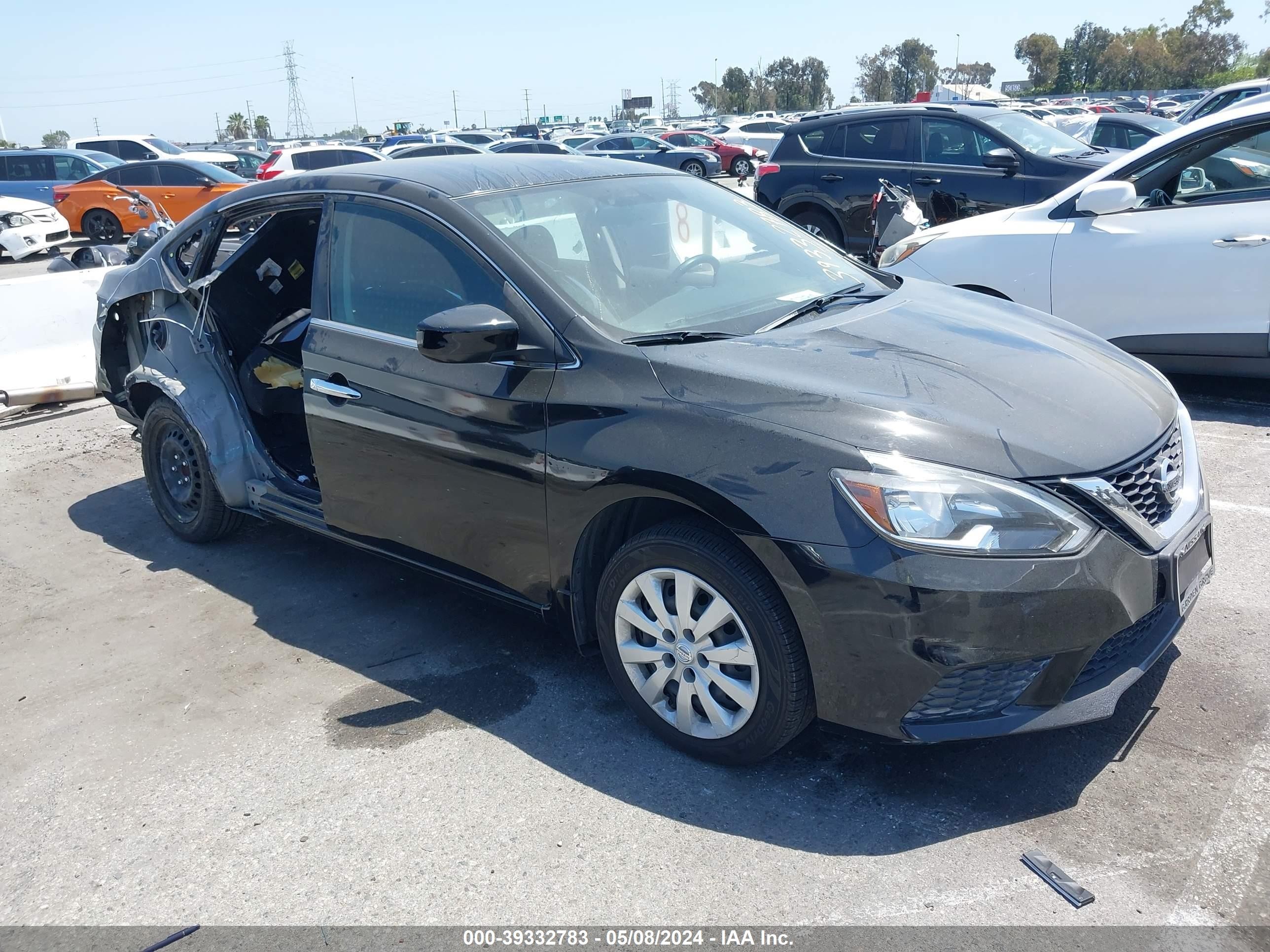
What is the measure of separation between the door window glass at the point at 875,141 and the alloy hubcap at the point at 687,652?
8199 mm

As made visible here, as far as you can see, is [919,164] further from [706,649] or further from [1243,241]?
[706,649]

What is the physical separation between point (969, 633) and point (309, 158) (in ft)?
67.9

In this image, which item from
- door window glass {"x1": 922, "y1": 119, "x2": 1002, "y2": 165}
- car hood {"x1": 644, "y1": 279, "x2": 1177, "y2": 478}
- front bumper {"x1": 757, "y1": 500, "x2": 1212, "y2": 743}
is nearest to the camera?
front bumper {"x1": 757, "y1": 500, "x2": 1212, "y2": 743}

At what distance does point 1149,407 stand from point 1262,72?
8524cm

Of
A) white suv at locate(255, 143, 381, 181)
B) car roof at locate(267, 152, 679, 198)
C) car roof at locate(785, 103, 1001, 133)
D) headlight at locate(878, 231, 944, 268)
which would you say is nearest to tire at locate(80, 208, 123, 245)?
white suv at locate(255, 143, 381, 181)

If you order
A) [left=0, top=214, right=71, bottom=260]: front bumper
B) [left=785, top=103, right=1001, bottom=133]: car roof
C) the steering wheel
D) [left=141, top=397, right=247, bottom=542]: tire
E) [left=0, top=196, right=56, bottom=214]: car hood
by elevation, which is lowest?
[left=141, top=397, right=247, bottom=542]: tire

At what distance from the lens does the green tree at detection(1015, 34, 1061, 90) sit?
95.2 metres

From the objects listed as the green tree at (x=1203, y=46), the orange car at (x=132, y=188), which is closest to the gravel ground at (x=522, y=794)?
the orange car at (x=132, y=188)

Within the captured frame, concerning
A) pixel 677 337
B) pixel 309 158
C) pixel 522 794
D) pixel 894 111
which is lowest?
pixel 522 794

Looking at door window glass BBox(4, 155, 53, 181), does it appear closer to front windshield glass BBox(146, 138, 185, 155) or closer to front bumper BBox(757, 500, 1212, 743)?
front windshield glass BBox(146, 138, 185, 155)

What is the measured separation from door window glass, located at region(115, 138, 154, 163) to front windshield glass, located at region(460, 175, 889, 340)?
2473 cm

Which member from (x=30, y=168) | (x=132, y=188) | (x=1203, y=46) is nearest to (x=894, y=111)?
(x=132, y=188)

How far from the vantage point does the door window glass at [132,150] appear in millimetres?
24925

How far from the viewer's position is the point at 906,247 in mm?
6801
